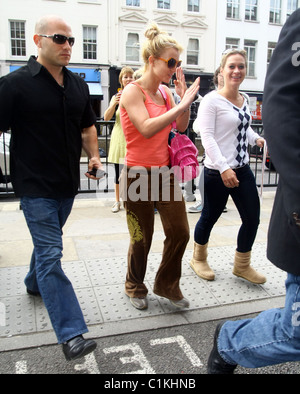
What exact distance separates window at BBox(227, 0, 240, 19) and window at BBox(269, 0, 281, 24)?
2.77m

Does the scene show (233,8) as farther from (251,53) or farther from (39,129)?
(39,129)

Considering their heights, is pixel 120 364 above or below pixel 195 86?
below

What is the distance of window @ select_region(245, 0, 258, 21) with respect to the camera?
1169 inches

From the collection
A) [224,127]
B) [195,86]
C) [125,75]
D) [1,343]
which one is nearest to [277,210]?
[195,86]

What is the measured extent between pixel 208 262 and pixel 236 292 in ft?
2.30

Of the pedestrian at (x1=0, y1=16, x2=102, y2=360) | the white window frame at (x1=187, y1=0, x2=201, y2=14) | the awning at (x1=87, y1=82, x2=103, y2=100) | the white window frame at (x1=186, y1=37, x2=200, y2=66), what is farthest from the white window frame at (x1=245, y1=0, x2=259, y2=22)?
the pedestrian at (x1=0, y1=16, x2=102, y2=360)

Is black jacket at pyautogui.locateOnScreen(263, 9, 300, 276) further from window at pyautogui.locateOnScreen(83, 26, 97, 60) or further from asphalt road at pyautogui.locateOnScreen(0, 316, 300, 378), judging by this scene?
window at pyautogui.locateOnScreen(83, 26, 97, 60)

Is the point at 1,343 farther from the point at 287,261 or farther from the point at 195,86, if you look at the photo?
the point at 195,86

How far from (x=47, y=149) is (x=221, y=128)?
155 cm

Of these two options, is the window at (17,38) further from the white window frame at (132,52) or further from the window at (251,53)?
the window at (251,53)

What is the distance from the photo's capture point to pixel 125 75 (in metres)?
5.41
